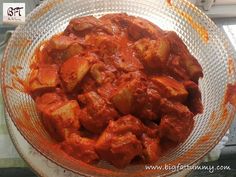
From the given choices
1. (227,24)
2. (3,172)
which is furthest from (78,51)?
(227,24)

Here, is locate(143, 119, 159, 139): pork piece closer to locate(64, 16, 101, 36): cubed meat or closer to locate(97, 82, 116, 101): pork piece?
locate(97, 82, 116, 101): pork piece

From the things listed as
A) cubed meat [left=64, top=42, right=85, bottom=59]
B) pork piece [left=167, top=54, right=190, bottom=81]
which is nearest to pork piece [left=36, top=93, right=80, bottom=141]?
cubed meat [left=64, top=42, right=85, bottom=59]

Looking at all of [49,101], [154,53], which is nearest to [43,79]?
[49,101]

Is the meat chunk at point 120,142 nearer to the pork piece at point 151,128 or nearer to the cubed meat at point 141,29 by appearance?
the pork piece at point 151,128

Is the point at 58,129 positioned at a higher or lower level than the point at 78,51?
lower

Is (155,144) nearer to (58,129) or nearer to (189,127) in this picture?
(189,127)
